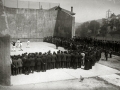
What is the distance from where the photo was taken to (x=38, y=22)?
30.4 meters

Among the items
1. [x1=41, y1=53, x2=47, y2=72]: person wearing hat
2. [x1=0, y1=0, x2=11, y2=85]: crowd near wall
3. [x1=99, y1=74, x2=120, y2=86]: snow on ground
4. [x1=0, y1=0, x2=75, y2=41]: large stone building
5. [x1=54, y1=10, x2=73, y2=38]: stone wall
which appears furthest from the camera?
[x1=54, y1=10, x2=73, y2=38]: stone wall

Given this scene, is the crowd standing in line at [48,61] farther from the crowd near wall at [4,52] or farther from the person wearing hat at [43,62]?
the crowd near wall at [4,52]

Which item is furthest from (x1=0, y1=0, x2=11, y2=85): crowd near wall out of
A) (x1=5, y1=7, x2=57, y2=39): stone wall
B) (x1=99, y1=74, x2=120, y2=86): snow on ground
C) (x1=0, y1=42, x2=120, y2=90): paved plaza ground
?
(x1=5, y1=7, x2=57, y2=39): stone wall

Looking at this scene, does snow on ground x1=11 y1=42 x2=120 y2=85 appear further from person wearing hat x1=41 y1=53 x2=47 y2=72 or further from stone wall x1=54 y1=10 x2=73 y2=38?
stone wall x1=54 y1=10 x2=73 y2=38

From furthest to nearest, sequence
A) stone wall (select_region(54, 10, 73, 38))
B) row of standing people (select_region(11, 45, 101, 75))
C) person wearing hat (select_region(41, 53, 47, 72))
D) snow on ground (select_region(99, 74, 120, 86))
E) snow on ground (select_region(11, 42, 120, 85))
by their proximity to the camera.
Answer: stone wall (select_region(54, 10, 73, 38)) → person wearing hat (select_region(41, 53, 47, 72)) → row of standing people (select_region(11, 45, 101, 75)) → snow on ground (select_region(99, 74, 120, 86)) → snow on ground (select_region(11, 42, 120, 85))

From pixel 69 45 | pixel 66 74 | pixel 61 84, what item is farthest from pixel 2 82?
pixel 69 45

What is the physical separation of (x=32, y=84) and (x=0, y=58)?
2279 millimetres

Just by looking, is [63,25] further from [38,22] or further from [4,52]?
[4,52]

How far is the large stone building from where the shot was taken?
2827 centimetres

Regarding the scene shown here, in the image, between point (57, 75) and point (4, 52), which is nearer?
point (4, 52)

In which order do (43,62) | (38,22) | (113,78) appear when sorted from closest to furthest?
1. (113,78)
2. (43,62)
3. (38,22)

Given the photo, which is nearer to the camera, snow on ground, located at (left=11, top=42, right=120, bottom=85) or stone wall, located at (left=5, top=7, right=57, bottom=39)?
snow on ground, located at (left=11, top=42, right=120, bottom=85)

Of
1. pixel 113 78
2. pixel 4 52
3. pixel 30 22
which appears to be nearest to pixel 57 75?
pixel 113 78

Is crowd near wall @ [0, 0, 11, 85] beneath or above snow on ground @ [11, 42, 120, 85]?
above
